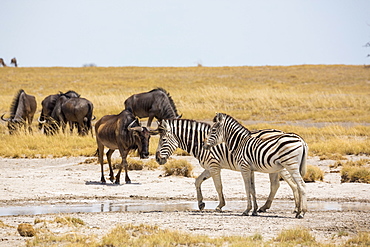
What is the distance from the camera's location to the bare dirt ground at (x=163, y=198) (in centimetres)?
877

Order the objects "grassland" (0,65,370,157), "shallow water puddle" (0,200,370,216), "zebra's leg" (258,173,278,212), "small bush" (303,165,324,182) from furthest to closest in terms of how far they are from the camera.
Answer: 1. "grassland" (0,65,370,157)
2. "small bush" (303,165,324,182)
3. "shallow water puddle" (0,200,370,216)
4. "zebra's leg" (258,173,278,212)

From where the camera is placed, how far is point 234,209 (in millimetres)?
10883

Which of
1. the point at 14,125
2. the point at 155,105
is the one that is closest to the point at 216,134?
the point at 155,105

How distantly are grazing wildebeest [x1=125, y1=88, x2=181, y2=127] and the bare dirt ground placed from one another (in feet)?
15.5

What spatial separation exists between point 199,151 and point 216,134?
63cm

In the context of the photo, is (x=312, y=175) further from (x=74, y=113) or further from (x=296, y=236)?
(x=74, y=113)

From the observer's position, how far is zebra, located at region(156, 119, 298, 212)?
10445 millimetres

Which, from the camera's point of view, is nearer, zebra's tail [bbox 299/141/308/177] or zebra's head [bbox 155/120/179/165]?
zebra's tail [bbox 299/141/308/177]

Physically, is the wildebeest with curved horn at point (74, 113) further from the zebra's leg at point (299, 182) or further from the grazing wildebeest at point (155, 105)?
the zebra's leg at point (299, 182)

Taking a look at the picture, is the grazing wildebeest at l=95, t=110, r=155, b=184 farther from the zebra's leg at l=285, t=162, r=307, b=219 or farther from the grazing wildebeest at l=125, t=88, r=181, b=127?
the grazing wildebeest at l=125, t=88, r=181, b=127

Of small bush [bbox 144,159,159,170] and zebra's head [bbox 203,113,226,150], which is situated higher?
zebra's head [bbox 203,113,226,150]

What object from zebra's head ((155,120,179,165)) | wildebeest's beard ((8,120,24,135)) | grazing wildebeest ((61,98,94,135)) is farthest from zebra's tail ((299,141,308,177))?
wildebeest's beard ((8,120,24,135))

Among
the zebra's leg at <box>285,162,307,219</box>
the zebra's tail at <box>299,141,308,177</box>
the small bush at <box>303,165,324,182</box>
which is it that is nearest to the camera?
the zebra's leg at <box>285,162,307,219</box>

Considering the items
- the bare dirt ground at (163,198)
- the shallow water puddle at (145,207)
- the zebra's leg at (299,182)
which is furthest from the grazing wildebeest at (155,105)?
the zebra's leg at (299,182)
